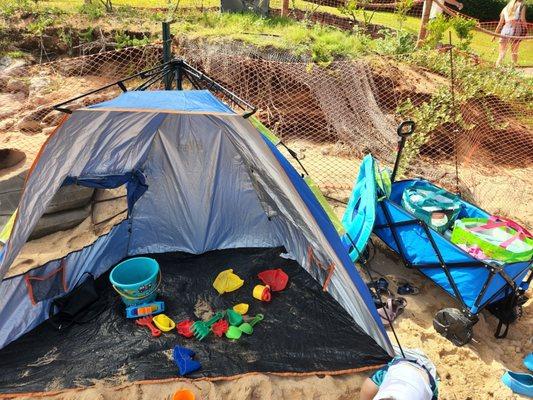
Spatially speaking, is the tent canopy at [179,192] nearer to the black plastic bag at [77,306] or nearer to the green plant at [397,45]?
the black plastic bag at [77,306]

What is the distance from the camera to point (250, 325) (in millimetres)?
3154

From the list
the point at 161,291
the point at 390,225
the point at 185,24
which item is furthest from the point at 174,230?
the point at 185,24

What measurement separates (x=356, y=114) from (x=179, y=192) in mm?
3508

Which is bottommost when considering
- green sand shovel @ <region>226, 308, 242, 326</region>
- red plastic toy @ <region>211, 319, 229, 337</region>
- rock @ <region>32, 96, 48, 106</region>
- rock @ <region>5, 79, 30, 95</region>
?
red plastic toy @ <region>211, 319, 229, 337</region>

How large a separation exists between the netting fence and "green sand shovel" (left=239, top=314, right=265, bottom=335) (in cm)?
289

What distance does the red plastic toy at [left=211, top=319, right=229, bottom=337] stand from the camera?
3.09 metres

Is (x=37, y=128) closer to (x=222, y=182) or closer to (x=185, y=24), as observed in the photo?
(x=185, y=24)

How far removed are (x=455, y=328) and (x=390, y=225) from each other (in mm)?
972

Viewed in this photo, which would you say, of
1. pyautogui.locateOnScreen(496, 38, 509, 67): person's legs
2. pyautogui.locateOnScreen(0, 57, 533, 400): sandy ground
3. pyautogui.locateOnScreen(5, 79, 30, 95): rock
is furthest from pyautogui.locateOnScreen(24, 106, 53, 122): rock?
pyautogui.locateOnScreen(496, 38, 509, 67): person's legs

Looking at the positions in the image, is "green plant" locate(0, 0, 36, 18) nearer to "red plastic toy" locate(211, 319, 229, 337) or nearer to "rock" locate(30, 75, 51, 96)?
"rock" locate(30, 75, 51, 96)

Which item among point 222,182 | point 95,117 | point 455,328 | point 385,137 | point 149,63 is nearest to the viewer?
point 95,117

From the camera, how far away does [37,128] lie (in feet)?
20.6

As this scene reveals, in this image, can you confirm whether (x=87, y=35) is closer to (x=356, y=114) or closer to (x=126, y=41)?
(x=126, y=41)

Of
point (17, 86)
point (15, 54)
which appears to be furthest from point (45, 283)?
point (15, 54)
